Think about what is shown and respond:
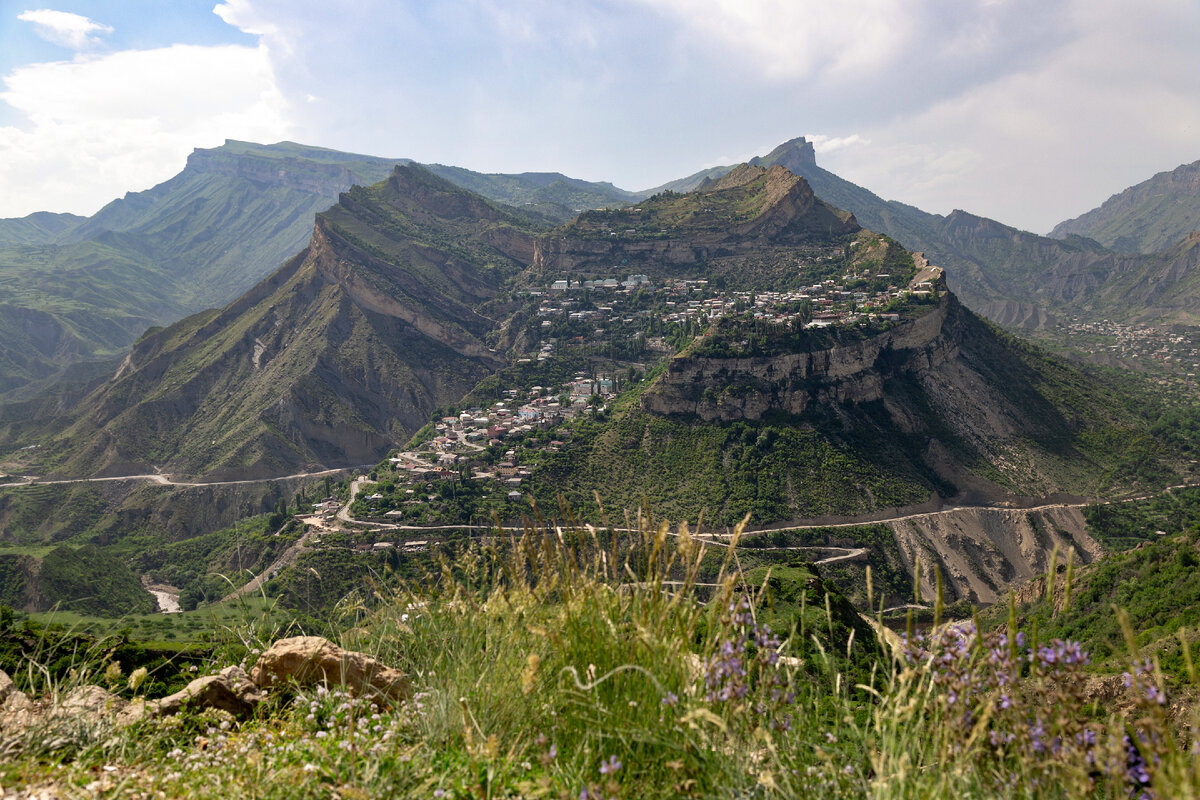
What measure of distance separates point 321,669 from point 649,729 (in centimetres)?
307

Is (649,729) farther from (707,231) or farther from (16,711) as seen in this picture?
(707,231)

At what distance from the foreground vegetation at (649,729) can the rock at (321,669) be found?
50cm

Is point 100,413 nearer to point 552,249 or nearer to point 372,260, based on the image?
point 372,260

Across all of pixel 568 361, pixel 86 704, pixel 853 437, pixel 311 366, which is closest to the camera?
pixel 86 704

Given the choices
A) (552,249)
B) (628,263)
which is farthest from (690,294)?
A: (552,249)

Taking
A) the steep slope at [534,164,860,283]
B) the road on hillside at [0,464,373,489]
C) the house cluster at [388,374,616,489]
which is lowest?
the road on hillside at [0,464,373,489]

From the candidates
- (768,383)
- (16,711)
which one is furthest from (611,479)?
(16,711)

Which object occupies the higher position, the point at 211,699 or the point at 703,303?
the point at 703,303

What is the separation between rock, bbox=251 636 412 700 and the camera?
4996mm

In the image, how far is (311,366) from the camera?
88.8 metres

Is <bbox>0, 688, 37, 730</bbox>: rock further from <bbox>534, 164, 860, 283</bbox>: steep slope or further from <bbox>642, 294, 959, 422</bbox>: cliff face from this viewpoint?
<bbox>534, 164, 860, 283</bbox>: steep slope

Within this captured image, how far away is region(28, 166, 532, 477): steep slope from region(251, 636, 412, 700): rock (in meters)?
77.3

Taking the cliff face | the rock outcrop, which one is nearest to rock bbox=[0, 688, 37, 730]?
the rock outcrop

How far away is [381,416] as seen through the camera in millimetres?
90875
